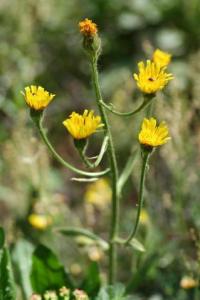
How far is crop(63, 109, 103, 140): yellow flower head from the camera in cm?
219

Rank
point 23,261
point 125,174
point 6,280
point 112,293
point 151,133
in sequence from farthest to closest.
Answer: point 23,261 < point 125,174 < point 6,280 < point 112,293 < point 151,133

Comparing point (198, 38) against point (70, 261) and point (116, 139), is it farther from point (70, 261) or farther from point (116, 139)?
point (70, 261)

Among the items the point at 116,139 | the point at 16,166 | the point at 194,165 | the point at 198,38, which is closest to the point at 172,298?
the point at 194,165

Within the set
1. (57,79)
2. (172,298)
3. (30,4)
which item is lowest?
(172,298)

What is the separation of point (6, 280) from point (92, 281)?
345 mm

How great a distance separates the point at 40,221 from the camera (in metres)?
3.38

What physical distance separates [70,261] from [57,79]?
80.0 inches

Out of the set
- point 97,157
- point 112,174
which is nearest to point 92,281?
point 112,174

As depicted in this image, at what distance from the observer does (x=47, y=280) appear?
2660 millimetres

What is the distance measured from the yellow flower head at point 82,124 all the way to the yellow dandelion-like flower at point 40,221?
1.21 m

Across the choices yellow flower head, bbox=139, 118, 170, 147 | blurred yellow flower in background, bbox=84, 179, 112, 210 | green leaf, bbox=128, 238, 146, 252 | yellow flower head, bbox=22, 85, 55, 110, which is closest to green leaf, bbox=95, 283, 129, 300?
green leaf, bbox=128, 238, 146, 252

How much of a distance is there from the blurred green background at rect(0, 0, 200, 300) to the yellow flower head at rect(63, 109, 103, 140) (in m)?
0.62

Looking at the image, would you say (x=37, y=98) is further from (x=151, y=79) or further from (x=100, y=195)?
(x=100, y=195)

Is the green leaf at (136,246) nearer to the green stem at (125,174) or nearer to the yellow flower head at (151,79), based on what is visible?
the green stem at (125,174)
